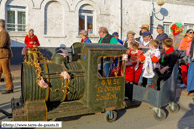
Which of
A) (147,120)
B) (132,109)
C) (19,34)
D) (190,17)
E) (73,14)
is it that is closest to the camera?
(147,120)

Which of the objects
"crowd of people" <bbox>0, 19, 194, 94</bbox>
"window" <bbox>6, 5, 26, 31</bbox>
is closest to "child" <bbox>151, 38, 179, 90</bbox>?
"crowd of people" <bbox>0, 19, 194, 94</bbox>

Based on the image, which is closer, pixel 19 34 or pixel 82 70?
pixel 82 70

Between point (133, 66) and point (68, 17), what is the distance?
360 inches

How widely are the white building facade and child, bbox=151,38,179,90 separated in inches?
362

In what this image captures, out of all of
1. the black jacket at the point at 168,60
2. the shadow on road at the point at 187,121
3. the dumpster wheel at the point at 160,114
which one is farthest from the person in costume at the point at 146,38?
the dumpster wheel at the point at 160,114

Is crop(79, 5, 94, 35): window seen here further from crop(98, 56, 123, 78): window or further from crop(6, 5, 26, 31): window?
crop(98, 56, 123, 78): window

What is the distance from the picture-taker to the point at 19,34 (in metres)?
12.5

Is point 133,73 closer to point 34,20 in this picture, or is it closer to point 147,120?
point 147,120

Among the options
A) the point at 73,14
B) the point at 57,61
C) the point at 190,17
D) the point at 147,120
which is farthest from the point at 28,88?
the point at 190,17

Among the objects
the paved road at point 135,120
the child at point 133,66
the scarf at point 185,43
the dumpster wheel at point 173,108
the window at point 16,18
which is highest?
the window at point 16,18

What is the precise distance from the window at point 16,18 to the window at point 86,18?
348 centimetres

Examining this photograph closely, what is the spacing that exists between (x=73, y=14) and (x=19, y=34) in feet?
11.3

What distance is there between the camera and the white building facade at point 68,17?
41.5 feet

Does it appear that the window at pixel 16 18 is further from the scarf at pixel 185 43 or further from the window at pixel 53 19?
the scarf at pixel 185 43
